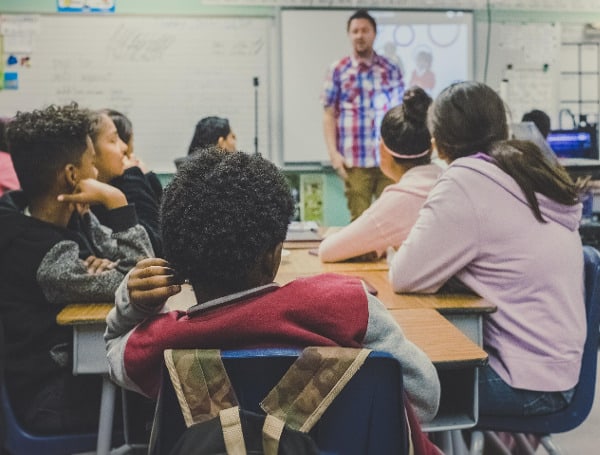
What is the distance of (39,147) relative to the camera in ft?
5.95

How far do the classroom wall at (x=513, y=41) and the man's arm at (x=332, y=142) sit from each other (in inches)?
19.1

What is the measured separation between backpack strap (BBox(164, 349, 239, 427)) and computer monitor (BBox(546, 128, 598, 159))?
4.12 metres

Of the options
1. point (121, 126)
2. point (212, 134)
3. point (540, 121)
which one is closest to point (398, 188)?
point (121, 126)

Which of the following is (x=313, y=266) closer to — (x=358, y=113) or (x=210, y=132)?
(x=210, y=132)

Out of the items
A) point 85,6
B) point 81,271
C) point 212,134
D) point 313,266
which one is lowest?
point 313,266

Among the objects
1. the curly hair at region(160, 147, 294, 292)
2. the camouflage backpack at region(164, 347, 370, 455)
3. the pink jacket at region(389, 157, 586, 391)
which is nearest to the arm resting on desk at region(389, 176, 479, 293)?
the pink jacket at region(389, 157, 586, 391)

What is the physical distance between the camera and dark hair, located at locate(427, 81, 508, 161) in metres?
1.88

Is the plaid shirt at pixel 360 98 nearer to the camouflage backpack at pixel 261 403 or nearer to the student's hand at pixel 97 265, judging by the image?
the student's hand at pixel 97 265

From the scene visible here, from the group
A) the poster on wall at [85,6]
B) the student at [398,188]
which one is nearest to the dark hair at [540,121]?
the student at [398,188]

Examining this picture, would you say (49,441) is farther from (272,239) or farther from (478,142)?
(478,142)

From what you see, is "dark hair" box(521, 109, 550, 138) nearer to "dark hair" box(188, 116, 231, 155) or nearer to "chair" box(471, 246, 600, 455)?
"dark hair" box(188, 116, 231, 155)

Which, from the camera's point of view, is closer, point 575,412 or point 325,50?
point 575,412

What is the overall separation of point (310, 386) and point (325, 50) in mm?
4424

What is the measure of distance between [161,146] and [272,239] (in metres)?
4.13
